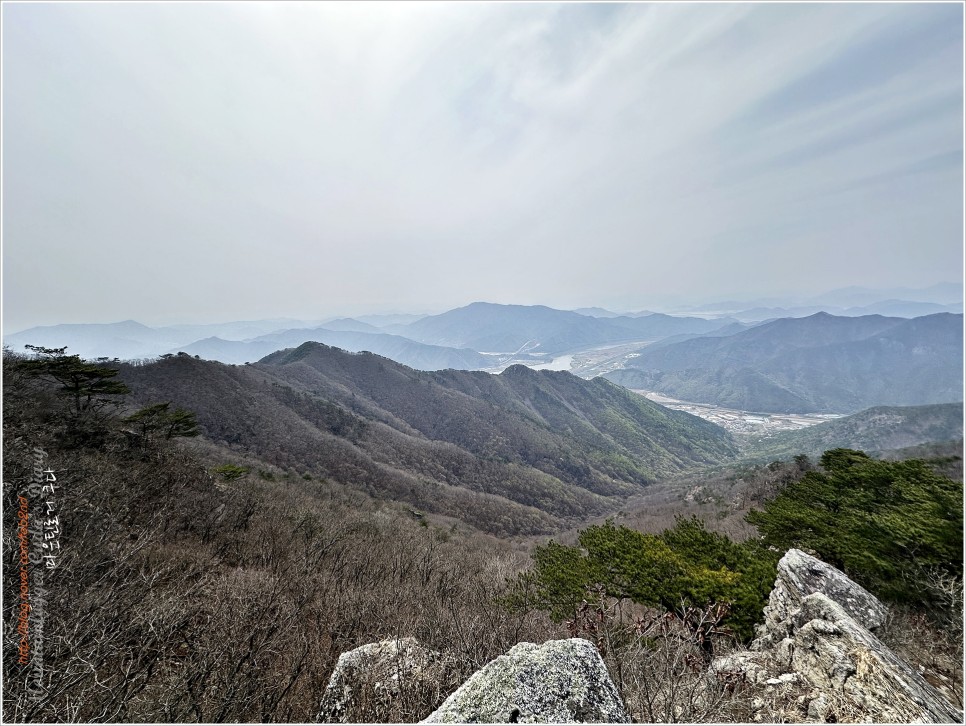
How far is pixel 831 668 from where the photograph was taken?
5.77 m

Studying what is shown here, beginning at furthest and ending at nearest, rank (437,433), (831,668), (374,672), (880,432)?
(437,433), (880,432), (374,672), (831,668)

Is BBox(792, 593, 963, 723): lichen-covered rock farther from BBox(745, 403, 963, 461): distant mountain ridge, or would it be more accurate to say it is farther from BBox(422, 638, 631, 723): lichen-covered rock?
BBox(745, 403, 963, 461): distant mountain ridge

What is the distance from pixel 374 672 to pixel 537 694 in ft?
14.6

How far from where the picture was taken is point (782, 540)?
50.0 ft

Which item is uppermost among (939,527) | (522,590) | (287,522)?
(939,527)

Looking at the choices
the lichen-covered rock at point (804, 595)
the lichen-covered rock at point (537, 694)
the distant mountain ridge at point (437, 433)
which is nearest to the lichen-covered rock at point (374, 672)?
the lichen-covered rock at point (537, 694)

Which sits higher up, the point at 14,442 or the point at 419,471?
the point at 14,442

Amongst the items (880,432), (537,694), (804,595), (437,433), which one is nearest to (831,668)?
(804,595)

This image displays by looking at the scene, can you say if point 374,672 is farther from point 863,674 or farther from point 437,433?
point 437,433

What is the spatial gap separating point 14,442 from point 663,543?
20055 millimetres

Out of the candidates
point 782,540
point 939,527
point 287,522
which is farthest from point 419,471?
point 939,527

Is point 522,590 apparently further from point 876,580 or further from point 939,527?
point 939,527

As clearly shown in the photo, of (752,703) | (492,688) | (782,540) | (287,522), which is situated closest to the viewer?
(492,688)

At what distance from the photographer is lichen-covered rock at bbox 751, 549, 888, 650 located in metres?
8.29
